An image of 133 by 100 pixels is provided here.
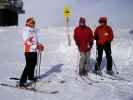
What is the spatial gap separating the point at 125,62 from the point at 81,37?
404 centimetres

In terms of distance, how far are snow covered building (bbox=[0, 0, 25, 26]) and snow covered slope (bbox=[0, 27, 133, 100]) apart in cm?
1216

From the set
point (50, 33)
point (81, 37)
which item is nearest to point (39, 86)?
point (81, 37)

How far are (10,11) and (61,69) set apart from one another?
26.8 m

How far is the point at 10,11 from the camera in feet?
141

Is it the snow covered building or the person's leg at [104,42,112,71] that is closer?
the person's leg at [104,42,112,71]

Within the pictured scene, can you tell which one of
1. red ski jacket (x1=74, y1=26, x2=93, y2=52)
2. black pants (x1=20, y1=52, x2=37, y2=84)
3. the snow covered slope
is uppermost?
red ski jacket (x1=74, y1=26, x2=93, y2=52)

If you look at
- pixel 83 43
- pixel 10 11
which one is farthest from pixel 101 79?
pixel 10 11

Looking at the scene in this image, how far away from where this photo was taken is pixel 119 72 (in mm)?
16422

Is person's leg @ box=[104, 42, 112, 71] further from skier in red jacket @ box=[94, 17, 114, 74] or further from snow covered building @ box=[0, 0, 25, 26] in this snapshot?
snow covered building @ box=[0, 0, 25, 26]

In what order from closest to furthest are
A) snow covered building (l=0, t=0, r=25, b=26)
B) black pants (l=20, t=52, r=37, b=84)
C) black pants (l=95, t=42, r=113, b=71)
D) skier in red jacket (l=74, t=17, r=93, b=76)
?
black pants (l=20, t=52, r=37, b=84), skier in red jacket (l=74, t=17, r=93, b=76), black pants (l=95, t=42, r=113, b=71), snow covered building (l=0, t=0, r=25, b=26)

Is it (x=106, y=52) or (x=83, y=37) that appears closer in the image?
(x=83, y=37)

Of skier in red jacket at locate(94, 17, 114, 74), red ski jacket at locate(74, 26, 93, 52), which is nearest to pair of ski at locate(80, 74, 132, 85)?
skier in red jacket at locate(94, 17, 114, 74)

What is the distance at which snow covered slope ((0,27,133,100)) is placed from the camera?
1241 cm

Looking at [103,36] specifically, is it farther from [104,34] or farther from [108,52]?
[108,52]
